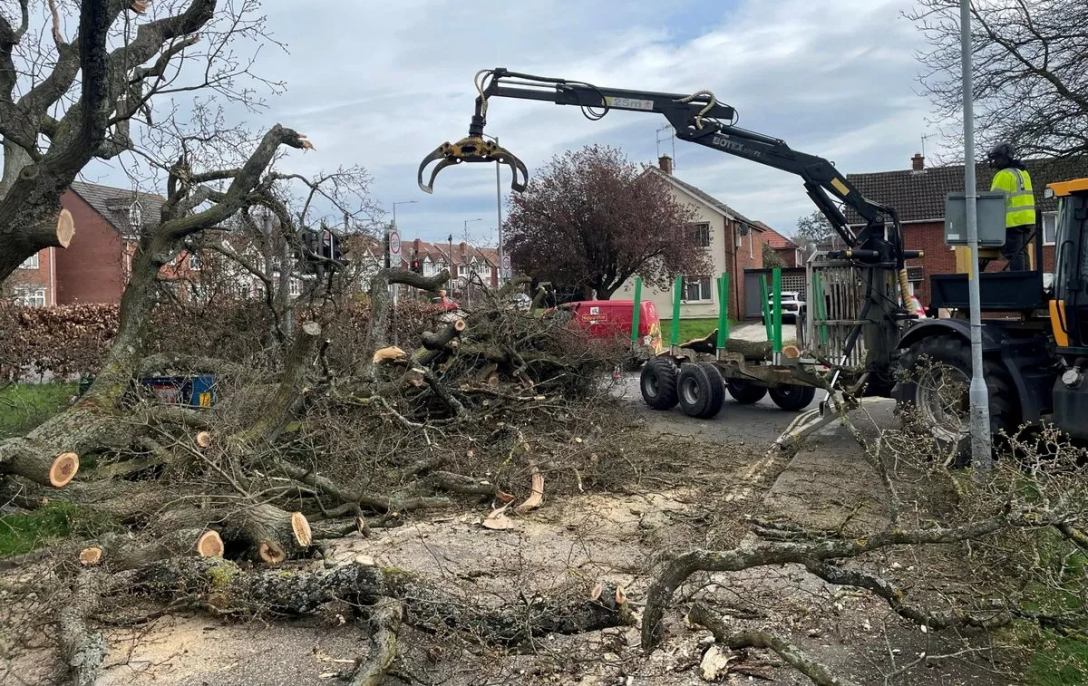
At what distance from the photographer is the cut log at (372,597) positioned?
4133mm

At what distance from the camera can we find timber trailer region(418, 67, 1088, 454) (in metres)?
6.84

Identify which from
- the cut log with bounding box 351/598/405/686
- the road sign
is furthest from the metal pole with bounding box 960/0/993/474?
the road sign

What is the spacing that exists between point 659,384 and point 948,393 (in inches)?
203

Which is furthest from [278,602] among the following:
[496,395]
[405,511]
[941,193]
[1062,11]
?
[941,193]

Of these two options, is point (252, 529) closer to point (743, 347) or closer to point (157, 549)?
point (157, 549)

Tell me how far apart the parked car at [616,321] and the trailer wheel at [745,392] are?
1.27 m

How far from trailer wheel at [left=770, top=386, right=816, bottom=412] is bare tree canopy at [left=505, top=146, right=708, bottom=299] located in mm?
18912

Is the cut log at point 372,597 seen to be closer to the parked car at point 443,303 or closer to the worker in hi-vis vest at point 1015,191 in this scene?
the worker in hi-vis vest at point 1015,191

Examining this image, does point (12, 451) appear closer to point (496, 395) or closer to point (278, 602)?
point (278, 602)

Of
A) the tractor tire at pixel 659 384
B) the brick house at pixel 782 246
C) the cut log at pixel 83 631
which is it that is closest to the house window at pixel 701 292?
the brick house at pixel 782 246

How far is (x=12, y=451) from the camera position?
5.87 metres

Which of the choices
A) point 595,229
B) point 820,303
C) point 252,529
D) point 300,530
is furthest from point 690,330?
point 252,529

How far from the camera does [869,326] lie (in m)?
9.38

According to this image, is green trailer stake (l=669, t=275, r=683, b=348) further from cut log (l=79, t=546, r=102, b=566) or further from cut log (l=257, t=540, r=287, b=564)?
cut log (l=79, t=546, r=102, b=566)
